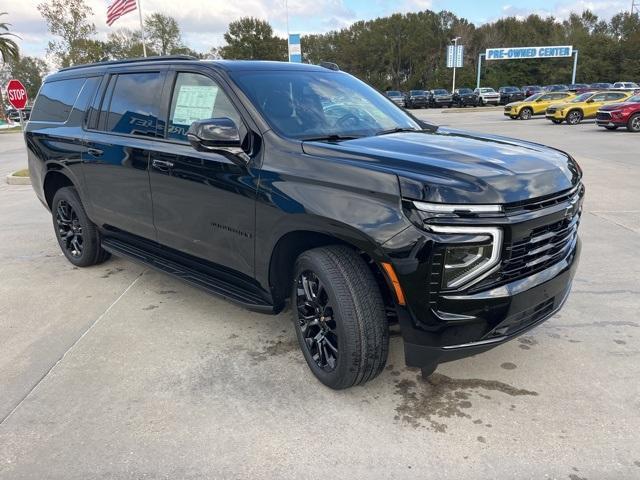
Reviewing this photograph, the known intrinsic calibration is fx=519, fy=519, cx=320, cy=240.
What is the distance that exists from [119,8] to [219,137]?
2115cm

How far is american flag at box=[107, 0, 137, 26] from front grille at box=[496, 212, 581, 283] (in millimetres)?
21758

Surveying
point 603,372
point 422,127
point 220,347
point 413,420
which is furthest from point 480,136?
point 220,347

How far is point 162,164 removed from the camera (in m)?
3.74

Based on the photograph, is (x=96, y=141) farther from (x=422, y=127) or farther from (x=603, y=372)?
(x=603, y=372)

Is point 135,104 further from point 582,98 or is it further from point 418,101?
point 418,101

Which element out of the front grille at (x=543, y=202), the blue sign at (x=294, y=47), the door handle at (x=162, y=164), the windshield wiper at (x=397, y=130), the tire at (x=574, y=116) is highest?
the blue sign at (x=294, y=47)

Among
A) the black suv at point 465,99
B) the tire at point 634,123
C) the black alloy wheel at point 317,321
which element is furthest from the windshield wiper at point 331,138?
the black suv at point 465,99

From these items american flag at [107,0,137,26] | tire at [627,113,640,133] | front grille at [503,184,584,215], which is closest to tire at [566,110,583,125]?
tire at [627,113,640,133]

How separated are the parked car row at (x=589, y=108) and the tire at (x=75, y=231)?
65.6ft

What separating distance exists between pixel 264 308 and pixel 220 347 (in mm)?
595

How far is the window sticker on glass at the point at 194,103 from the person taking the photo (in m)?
3.48

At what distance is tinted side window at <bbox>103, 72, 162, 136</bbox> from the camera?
3.92 meters

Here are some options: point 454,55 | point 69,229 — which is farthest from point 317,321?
point 454,55

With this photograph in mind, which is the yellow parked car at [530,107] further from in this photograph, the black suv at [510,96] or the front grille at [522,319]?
the front grille at [522,319]
